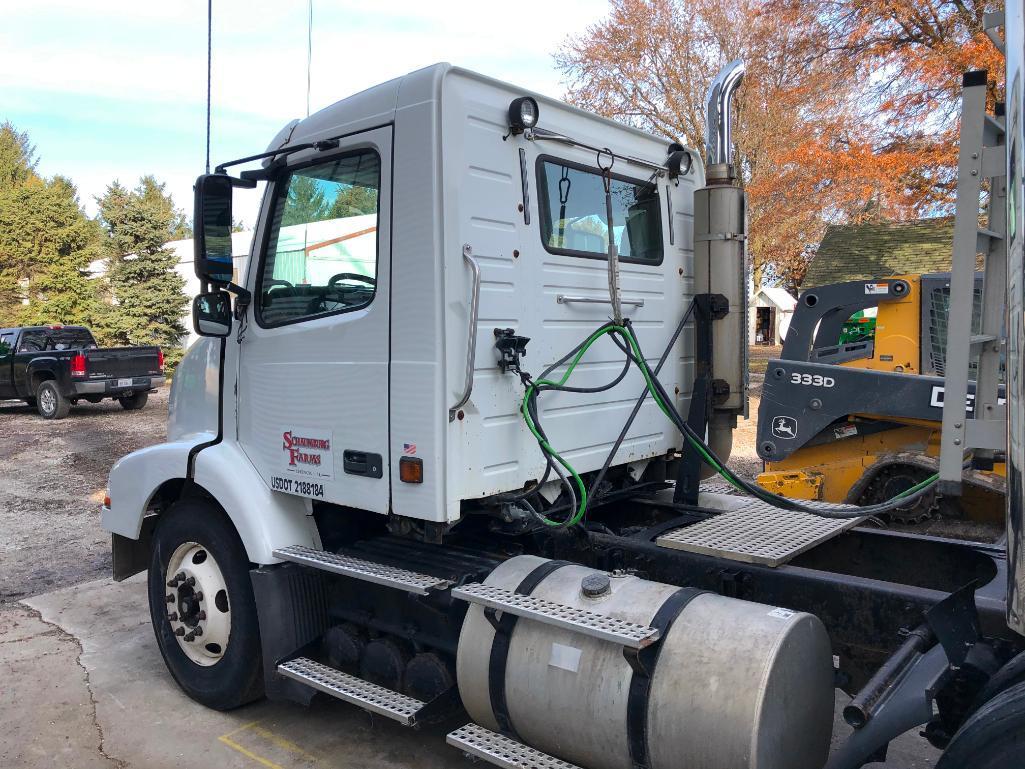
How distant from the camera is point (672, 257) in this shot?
15.2ft

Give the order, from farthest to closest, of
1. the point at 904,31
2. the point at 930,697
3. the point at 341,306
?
the point at 904,31, the point at 341,306, the point at 930,697

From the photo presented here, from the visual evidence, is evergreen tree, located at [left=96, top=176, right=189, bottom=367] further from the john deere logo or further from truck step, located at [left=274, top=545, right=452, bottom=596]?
truck step, located at [left=274, top=545, right=452, bottom=596]

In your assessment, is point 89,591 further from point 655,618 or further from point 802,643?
point 802,643

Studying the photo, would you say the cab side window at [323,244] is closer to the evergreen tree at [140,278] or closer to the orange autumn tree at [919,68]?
the orange autumn tree at [919,68]

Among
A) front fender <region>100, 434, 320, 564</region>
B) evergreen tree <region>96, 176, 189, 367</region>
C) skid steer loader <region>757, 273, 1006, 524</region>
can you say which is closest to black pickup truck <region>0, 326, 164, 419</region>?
evergreen tree <region>96, 176, 189, 367</region>

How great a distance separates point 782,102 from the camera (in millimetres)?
21859

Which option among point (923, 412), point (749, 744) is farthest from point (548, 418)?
point (923, 412)

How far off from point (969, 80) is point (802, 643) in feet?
5.80

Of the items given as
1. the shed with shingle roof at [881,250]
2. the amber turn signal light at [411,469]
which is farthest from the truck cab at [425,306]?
the shed with shingle roof at [881,250]

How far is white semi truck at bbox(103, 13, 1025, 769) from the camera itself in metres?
2.82

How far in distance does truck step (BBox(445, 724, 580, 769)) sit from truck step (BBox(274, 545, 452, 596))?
0.56 meters

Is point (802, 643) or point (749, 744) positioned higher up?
point (802, 643)

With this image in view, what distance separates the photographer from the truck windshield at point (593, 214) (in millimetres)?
3891

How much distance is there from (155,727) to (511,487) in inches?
89.6
